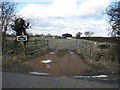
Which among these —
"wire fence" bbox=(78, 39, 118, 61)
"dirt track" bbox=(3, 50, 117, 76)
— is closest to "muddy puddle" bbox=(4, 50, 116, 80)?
"dirt track" bbox=(3, 50, 117, 76)

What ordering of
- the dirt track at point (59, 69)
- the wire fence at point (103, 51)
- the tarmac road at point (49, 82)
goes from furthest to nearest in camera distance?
1. the wire fence at point (103, 51)
2. the dirt track at point (59, 69)
3. the tarmac road at point (49, 82)

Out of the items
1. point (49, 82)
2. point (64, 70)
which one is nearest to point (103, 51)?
point (64, 70)

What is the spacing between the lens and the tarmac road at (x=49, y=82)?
16.3ft

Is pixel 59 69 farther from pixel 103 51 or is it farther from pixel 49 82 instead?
pixel 103 51

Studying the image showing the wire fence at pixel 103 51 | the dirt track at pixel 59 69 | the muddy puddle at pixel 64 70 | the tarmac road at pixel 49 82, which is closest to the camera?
the tarmac road at pixel 49 82

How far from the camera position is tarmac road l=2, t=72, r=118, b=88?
4.95 meters

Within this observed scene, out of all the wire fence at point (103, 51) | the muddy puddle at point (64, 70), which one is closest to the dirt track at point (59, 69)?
the muddy puddle at point (64, 70)

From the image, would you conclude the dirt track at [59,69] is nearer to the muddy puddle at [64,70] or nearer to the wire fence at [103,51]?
the muddy puddle at [64,70]

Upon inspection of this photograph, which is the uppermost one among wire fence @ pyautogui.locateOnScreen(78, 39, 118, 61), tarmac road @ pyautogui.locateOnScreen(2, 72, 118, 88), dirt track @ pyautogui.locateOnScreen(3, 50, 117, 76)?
wire fence @ pyautogui.locateOnScreen(78, 39, 118, 61)

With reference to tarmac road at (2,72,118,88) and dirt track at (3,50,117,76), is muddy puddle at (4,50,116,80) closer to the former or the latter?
dirt track at (3,50,117,76)

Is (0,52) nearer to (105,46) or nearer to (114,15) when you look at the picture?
(105,46)

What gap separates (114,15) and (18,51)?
29.5ft

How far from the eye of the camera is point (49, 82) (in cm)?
530

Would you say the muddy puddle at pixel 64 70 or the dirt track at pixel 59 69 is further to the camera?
the dirt track at pixel 59 69
